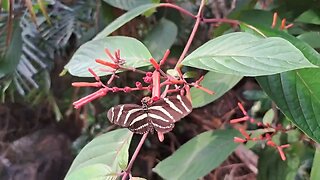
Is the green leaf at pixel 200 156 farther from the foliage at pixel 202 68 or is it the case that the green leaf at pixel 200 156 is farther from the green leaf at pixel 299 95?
the green leaf at pixel 299 95

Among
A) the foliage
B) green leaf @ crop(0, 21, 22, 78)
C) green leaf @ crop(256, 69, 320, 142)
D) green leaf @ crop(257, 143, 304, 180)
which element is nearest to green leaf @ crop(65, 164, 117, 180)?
the foliage

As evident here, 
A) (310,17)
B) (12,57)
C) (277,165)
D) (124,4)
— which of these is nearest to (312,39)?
(310,17)

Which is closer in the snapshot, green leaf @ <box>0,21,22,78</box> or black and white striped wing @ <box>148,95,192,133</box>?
black and white striped wing @ <box>148,95,192,133</box>

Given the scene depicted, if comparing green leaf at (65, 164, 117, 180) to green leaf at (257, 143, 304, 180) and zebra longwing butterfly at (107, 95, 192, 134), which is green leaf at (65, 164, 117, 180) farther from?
green leaf at (257, 143, 304, 180)

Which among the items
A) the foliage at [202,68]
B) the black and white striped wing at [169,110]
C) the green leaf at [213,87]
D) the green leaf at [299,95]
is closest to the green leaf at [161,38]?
the foliage at [202,68]

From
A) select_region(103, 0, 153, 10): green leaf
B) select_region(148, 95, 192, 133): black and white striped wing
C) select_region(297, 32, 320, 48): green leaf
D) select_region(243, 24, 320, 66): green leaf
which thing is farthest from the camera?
select_region(103, 0, 153, 10): green leaf

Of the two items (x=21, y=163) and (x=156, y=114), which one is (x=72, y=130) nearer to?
(x=21, y=163)

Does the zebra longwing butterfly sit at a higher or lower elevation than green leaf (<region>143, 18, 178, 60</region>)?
higher
